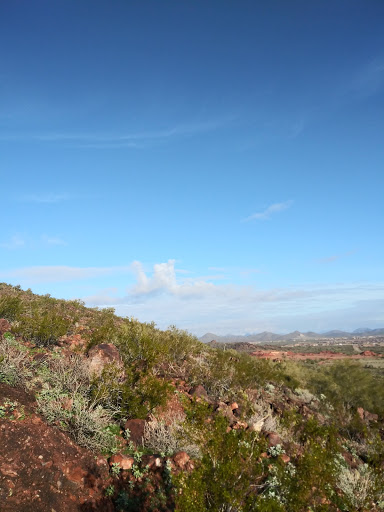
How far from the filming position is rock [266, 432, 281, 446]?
8952 mm

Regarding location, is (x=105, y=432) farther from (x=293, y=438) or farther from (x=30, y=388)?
(x=293, y=438)

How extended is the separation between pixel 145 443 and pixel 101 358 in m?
3.74

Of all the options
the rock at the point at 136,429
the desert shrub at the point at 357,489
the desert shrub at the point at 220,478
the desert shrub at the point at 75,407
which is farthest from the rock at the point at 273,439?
the desert shrub at the point at 75,407

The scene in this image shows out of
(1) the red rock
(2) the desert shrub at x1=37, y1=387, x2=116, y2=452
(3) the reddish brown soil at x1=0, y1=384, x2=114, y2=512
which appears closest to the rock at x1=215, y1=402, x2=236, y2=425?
(2) the desert shrub at x1=37, y1=387, x2=116, y2=452

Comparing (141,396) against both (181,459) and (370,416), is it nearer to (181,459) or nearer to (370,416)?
(181,459)

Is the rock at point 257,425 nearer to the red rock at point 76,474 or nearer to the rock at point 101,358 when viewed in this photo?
the rock at point 101,358

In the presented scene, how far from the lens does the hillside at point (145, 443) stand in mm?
4953

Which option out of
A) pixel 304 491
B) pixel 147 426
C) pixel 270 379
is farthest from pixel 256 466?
pixel 270 379

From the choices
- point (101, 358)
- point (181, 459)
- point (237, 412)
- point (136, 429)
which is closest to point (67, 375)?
point (101, 358)

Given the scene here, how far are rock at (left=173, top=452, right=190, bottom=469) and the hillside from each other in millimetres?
21

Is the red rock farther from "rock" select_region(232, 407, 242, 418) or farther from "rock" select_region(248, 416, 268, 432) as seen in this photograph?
"rock" select_region(232, 407, 242, 418)

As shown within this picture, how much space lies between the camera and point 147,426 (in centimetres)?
782

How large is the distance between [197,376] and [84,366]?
5.63 m

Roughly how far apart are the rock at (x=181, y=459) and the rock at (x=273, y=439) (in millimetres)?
3177
